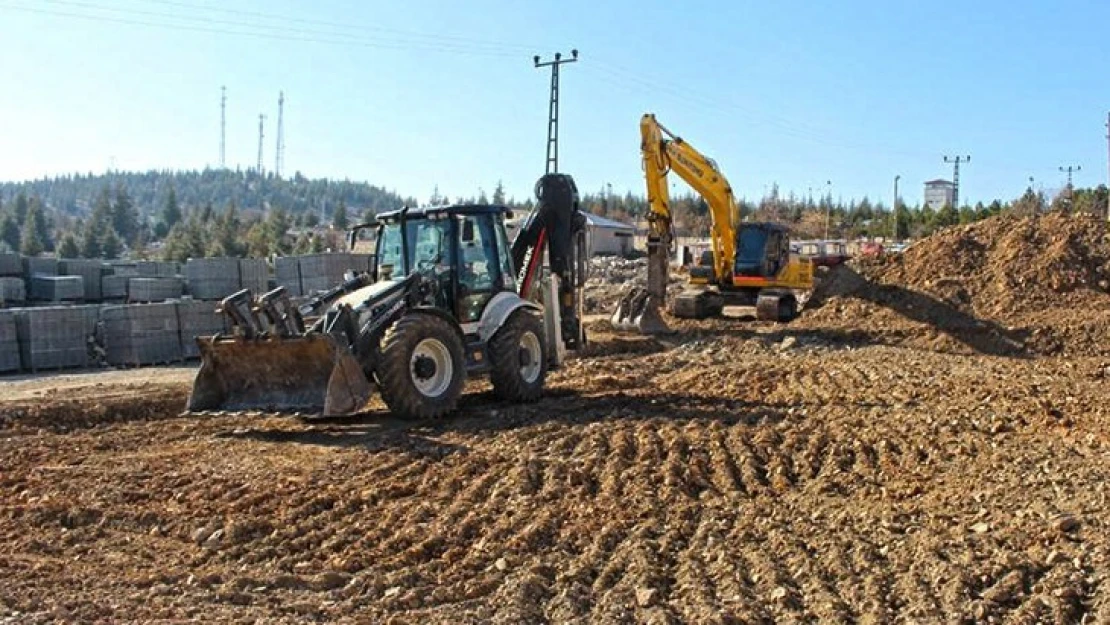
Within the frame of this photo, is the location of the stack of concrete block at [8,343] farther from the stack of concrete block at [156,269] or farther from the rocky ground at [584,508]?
the stack of concrete block at [156,269]

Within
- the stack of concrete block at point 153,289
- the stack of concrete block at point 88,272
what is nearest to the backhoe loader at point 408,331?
the stack of concrete block at point 153,289

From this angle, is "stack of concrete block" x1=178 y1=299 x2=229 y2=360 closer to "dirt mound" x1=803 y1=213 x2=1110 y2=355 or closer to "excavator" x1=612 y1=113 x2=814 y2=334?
"excavator" x1=612 y1=113 x2=814 y2=334

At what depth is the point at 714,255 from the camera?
23781 mm

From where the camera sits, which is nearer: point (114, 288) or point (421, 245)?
point (421, 245)

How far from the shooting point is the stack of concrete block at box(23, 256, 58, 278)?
2096 cm

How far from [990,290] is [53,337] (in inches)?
668

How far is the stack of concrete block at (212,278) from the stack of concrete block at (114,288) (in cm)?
152

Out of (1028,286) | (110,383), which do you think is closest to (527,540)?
(110,383)

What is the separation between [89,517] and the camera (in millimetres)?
6961

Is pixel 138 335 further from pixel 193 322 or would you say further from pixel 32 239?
pixel 32 239

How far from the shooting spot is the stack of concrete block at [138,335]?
1716 cm

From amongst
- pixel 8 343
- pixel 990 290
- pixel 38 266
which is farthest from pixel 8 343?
pixel 990 290

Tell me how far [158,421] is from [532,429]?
13.9 ft

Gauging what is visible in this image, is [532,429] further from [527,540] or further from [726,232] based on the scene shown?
[726,232]
